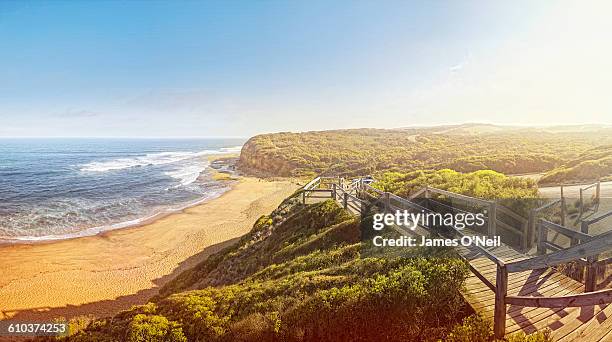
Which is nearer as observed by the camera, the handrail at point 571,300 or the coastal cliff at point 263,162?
the handrail at point 571,300

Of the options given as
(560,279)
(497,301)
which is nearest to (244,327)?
(497,301)

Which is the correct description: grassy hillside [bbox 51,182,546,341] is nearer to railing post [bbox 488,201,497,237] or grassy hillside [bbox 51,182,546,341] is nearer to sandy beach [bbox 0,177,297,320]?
railing post [bbox 488,201,497,237]

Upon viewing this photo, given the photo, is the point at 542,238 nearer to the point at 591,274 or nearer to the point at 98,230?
the point at 591,274

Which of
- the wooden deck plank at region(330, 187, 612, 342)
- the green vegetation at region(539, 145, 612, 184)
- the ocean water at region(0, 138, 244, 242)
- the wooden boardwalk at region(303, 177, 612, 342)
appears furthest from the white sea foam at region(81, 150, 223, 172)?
the wooden boardwalk at region(303, 177, 612, 342)

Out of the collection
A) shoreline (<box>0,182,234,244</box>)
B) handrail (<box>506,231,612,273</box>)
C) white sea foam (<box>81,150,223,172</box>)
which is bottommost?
shoreline (<box>0,182,234,244</box>)

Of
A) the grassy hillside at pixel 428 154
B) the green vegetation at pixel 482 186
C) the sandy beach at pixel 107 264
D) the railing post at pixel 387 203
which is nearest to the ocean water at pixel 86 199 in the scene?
the sandy beach at pixel 107 264

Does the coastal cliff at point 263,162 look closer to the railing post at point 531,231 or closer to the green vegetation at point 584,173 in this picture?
the green vegetation at point 584,173

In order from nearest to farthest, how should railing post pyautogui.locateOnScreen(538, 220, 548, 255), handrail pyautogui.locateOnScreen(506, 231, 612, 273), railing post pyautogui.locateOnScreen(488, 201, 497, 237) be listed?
handrail pyautogui.locateOnScreen(506, 231, 612, 273)
railing post pyautogui.locateOnScreen(538, 220, 548, 255)
railing post pyautogui.locateOnScreen(488, 201, 497, 237)
